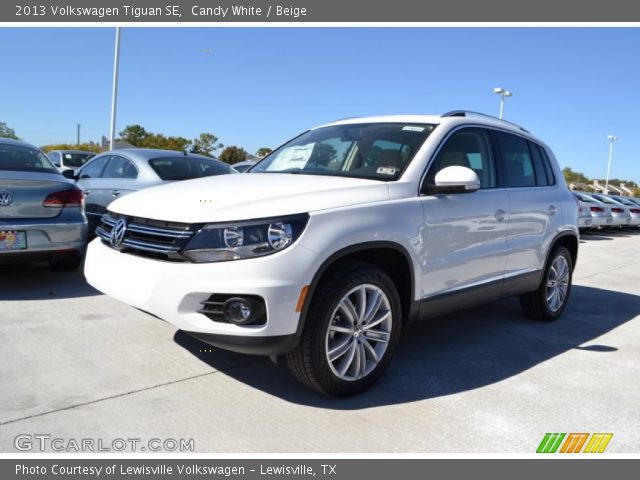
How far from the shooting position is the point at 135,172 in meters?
6.94

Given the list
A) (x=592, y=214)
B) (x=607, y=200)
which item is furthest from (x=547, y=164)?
(x=607, y=200)

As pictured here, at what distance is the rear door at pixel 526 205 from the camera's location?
4.56 m

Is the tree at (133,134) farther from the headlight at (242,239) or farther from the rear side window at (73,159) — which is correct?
the headlight at (242,239)

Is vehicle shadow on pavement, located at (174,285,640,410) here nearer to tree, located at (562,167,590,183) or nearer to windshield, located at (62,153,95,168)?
windshield, located at (62,153,95,168)

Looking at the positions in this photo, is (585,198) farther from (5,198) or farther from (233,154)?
(233,154)

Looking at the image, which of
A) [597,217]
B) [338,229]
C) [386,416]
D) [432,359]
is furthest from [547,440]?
[597,217]

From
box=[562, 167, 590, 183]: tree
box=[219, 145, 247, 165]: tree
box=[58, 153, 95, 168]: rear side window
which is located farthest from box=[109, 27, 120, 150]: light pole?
box=[562, 167, 590, 183]: tree

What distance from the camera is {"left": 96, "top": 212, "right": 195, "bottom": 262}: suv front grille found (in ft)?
9.69

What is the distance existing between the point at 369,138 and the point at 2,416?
9.54 feet

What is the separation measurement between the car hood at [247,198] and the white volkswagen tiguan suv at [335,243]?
0.01 metres

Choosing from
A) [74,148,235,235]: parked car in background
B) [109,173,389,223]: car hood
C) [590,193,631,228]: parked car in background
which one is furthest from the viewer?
[590,193,631,228]: parked car in background

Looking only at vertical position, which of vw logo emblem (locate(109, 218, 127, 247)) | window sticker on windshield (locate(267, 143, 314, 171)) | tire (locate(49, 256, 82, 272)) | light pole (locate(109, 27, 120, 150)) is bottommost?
tire (locate(49, 256, 82, 272))

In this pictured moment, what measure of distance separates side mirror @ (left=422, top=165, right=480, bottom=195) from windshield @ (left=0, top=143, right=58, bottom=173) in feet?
13.4

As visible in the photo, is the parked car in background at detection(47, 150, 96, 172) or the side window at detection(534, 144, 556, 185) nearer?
the side window at detection(534, 144, 556, 185)
